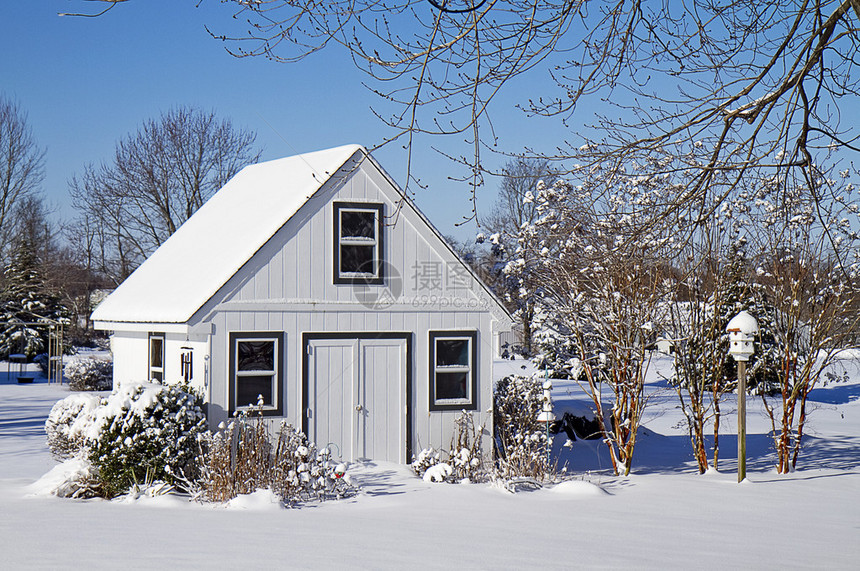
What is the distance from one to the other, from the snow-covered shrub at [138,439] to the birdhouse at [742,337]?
9.07 metres

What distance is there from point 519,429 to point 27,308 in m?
30.8

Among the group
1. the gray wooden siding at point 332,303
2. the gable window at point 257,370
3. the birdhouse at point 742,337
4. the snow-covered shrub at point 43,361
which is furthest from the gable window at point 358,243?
the snow-covered shrub at point 43,361

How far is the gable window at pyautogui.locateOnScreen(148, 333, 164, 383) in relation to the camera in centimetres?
1565

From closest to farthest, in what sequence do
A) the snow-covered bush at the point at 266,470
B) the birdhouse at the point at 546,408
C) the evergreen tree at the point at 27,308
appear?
the snow-covered bush at the point at 266,470, the birdhouse at the point at 546,408, the evergreen tree at the point at 27,308

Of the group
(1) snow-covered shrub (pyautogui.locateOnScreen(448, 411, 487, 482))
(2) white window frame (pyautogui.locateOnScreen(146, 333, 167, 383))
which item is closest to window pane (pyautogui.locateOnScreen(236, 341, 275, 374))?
(2) white window frame (pyautogui.locateOnScreen(146, 333, 167, 383))

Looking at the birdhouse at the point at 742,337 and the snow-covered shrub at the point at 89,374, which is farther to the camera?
the snow-covered shrub at the point at 89,374

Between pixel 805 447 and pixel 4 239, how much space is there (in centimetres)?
3058

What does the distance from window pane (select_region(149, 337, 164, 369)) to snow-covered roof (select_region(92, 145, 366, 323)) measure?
0.57 metres

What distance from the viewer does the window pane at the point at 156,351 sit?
15.7 meters

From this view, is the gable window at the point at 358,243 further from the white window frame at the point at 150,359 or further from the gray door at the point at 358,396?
the white window frame at the point at 150,359

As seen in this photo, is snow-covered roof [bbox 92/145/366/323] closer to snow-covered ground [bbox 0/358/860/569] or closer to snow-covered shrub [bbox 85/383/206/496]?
snow-covered shrub [bbox 85/383/206/496]

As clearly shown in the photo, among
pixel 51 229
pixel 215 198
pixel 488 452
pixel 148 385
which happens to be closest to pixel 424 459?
pixel 488 452

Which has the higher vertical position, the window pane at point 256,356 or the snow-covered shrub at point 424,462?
the window pane at point 256,356

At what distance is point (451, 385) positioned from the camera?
1544cm
